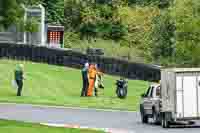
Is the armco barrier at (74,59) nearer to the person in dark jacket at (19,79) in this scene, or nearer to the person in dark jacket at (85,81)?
the person in dark jacket at (85,81)

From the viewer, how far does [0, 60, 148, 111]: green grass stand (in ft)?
143

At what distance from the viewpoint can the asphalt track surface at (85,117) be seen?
105 ft

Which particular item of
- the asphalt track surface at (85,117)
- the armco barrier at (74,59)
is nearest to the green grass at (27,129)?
the asphalt track surface at (85,117)

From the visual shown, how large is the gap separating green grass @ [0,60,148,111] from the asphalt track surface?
2231mm

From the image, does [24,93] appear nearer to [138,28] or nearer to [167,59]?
[167,59]

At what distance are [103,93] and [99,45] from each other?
23.9 meters

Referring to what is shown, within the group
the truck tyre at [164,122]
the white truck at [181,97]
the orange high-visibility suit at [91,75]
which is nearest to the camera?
the white truck at [181,97]

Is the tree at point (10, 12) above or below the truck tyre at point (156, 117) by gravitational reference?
above

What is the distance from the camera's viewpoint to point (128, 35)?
241ft

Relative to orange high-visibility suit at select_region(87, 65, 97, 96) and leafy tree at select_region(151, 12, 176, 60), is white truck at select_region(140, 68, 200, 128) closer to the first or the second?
orange high-visibility suit at select_region(87, 65, 97, 96)

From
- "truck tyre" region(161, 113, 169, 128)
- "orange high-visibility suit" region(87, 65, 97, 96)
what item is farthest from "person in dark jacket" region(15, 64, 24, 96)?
"truck tyre" region(161, 113, 169, 128)

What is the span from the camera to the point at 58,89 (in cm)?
4816

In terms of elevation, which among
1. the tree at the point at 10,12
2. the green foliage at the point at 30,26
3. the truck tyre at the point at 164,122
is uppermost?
the tree at the point at 10,12

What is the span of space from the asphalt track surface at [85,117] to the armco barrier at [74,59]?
519 inches
